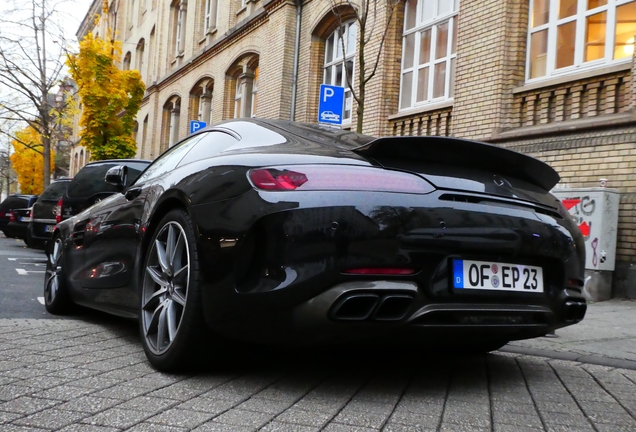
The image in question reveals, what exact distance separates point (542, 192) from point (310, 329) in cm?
152

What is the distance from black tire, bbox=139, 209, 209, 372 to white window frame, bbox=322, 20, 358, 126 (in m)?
11.2

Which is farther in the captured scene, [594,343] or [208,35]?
[208,35]

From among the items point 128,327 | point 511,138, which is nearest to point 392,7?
point 511,138

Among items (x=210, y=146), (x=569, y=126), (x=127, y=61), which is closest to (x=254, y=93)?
(x=569, y=126)

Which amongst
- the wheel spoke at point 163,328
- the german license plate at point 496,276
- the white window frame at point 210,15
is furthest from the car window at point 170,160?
the white window frame at point 210,15

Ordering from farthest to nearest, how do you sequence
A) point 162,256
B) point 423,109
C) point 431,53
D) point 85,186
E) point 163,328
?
point 431,53 → point 423,109 → point 85,186 → point 162,256 → point 163,328

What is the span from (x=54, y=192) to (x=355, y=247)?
1193 centimetres

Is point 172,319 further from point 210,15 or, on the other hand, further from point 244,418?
point 210,15

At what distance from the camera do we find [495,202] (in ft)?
10.0

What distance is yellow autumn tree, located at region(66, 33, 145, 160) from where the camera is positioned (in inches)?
924

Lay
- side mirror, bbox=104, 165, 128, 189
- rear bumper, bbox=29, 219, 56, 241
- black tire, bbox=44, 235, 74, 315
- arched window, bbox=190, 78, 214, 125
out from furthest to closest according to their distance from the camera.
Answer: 1. arched window, bbox=190, 78, 214, 125
2. rear bumper, bbox=29, 219, 56, 241
3. black tire, bbox=44, 235, 74, 315
4. side mirror, bbox=104, 165, 128, 189

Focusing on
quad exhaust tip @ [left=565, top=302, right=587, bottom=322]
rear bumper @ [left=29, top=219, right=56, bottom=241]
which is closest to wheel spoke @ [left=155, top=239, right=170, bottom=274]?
quad exhaust tip @ [left=565, top=302, right=587, bottom=322]

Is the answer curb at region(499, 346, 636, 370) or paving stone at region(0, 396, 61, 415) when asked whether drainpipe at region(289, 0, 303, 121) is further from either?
paving stone at region(0, 396, 61, 415)

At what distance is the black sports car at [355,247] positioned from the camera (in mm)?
2730
